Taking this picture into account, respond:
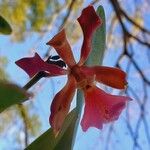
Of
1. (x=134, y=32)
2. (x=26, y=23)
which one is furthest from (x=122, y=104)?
(x=26, y=23)

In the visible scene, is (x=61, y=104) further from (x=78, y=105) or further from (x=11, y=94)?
(x=11, y=94)

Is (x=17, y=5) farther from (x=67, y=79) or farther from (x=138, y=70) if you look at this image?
(x=67, y=79)

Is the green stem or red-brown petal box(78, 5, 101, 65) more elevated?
red-brown petal box(78, 5, 101, 65)

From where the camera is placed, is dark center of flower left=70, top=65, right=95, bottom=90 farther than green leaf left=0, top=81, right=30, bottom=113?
Yes

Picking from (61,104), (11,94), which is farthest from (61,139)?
(11,94)

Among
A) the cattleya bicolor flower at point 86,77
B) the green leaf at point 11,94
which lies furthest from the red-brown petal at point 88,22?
the green leaf at point 11,94

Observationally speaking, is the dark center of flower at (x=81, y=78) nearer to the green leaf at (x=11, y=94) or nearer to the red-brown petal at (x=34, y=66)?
the red-brown petal at (x=34, y=66)

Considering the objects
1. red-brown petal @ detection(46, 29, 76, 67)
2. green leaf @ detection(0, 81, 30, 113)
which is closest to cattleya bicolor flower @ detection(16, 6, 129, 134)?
red-brown petal @ detection(46, 29, 76, 67)

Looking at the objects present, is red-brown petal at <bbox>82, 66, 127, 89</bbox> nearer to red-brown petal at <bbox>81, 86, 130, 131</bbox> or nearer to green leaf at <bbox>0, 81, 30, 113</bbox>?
red-brown petal at <bbox>81, 86, 130, 131</bbox>
